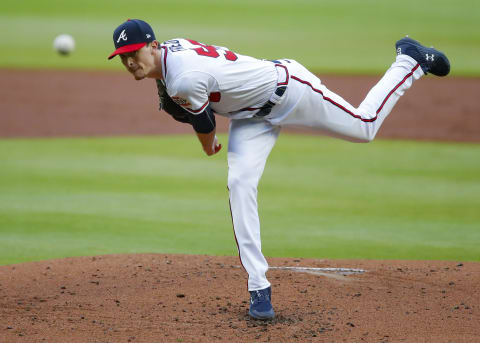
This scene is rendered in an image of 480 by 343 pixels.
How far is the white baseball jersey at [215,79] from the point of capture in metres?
4.11

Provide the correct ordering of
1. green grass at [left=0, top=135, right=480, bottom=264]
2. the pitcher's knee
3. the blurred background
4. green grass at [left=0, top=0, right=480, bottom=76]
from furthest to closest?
green grass at [left=0, top=0, right=480, bottom=76] → the blurred background → green grass at [left=0, top=135, right=480, bottom=264] → the pitcher's knee

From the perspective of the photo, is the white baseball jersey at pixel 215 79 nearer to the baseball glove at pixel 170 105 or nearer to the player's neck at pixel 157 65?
the player's neck at pixel 157 65

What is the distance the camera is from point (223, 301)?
15.7ft

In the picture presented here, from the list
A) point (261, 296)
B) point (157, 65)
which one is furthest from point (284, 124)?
point (261, 296)

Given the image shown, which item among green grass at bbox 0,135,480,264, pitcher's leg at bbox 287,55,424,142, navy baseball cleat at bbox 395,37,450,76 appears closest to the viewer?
pitcher's leg at bbox 287,55,424,142

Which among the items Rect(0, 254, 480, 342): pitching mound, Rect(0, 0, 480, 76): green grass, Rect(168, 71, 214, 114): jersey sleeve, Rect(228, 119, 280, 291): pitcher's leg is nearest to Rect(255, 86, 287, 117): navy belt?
Rect(228, 119, 280, 291): pitcher's leg

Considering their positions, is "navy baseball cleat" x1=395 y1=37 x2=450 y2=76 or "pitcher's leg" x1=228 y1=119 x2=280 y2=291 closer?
"pitcher's leg" x1=228 y1=119 x2=280 y2=291

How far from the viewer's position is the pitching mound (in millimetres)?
4141

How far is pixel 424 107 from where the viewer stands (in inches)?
561

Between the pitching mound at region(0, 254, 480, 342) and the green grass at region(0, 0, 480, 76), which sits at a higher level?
the green grass at region(0, 0, 480, 76)

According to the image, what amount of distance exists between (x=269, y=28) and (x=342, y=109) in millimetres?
21875

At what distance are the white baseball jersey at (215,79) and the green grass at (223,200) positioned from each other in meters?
2.20

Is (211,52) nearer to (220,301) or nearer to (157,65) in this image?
(157,65)

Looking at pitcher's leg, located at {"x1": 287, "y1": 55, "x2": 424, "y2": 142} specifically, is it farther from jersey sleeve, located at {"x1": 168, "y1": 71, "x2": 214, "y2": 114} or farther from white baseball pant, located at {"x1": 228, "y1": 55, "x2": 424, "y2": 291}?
jersey sleeve, located at {"x1": 168, "y1": 71, "x2": 214, "y2": 114}
